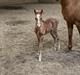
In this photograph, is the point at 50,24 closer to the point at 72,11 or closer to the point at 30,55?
the point at 72,11

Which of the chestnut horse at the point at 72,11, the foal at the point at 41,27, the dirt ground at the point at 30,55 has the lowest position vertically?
the dirt ground at the point at 30,55

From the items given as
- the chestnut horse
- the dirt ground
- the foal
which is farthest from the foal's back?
the dirt ground

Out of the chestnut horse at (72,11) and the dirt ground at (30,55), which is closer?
the dirt ground at (30,55)

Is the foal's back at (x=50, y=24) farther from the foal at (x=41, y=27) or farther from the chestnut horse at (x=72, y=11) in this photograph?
the chestnut horse at (x=72, y=11)

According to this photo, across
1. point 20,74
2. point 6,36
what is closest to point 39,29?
point 20,74

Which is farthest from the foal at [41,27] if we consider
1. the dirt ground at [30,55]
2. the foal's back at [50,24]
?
the dirt ground at [30,55]

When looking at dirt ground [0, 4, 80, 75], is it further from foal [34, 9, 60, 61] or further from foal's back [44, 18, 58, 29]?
foal's back [44, 18, 58, 29]

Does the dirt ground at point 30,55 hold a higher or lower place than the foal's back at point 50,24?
lower

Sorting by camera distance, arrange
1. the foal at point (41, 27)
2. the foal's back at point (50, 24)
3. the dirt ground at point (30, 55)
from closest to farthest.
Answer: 1. the dirt ground at point (30, 55)
2. the foal at point (41, 27)
3. the foal's back at point (50, 24)

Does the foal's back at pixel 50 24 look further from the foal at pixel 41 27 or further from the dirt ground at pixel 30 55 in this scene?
the dirt ground at pixel 30 55

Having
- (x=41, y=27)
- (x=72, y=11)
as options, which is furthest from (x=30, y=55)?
(x=72, y=11)

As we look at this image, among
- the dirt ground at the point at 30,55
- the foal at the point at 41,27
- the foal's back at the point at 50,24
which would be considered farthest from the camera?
the foal's back at the point at 50,24

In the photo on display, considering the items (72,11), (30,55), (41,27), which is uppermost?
(72,11)

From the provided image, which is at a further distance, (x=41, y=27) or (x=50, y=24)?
(x=50, y=24)
